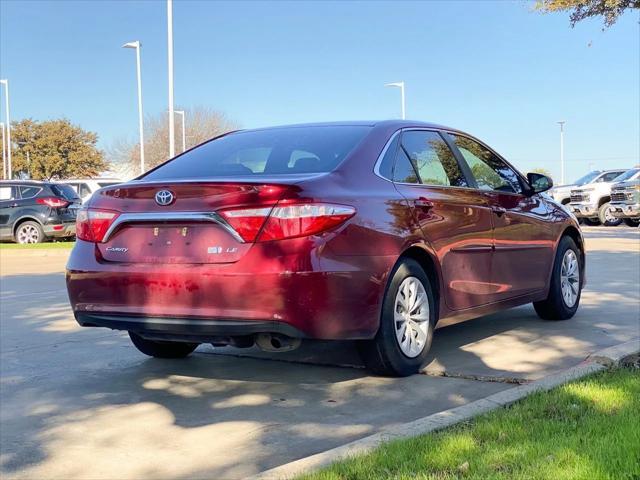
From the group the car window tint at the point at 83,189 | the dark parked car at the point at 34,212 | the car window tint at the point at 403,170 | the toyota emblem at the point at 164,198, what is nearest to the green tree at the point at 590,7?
the car window tint at the point at 403,170

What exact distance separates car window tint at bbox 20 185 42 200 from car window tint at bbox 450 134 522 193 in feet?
50.5

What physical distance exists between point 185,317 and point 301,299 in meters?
0.67

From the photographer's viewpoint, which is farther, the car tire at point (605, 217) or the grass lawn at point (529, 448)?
the car tire at point (605, 217)

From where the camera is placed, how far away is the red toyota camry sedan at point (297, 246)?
159 inches

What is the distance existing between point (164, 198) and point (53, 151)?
59089mm

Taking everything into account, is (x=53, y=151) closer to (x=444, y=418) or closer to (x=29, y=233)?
(x=29, y=233)

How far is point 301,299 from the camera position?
4.02m

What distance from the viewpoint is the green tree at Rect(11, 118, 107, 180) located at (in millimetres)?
59250

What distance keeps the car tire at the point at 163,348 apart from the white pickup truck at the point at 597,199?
22570mm

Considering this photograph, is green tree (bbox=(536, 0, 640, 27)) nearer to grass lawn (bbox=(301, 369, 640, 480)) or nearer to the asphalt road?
the asphalt road

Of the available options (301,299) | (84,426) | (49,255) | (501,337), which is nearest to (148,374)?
(84,426)

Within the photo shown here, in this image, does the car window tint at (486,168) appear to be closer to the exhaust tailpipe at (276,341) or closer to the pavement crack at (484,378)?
the pavement crack at (484,378)

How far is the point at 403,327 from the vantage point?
4699 mm

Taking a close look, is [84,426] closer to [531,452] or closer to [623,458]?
[531,452]
